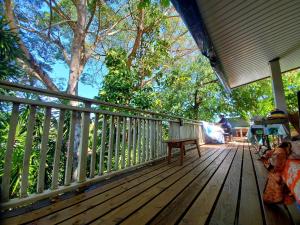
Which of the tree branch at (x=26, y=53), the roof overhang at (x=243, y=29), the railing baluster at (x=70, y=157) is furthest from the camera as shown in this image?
the tree branch at (x=26, y=53)

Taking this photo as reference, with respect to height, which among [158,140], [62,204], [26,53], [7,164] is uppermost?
[26,53]

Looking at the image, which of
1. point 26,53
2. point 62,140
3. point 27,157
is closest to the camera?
point 27,157

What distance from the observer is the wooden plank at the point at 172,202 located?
4.03ft

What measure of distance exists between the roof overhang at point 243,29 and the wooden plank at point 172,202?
178 centimetres

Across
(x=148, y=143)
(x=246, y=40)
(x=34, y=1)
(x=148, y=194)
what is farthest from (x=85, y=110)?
(x=34, y=1)

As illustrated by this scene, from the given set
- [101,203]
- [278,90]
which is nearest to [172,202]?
[101,203]

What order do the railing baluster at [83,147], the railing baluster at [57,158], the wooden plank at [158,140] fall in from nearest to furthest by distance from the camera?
1. the railing baluster at [57,158]
2. the railing baluster at [83,147]
3. the wooden plank at [158,140]

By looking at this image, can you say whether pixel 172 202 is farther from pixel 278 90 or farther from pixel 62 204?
pixel 278 90

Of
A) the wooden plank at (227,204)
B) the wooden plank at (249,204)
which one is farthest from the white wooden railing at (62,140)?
the wooden plank at (249,204)

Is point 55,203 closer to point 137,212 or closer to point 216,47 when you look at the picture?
point 137,212

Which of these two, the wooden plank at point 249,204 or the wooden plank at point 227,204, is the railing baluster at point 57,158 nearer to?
the wooden plank at point 227,204

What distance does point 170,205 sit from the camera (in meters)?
1.44

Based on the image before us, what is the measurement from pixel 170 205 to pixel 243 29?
11.0 feet

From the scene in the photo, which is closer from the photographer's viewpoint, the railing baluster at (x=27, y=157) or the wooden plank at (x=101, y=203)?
the wooden plank at (x=101, y=203)
